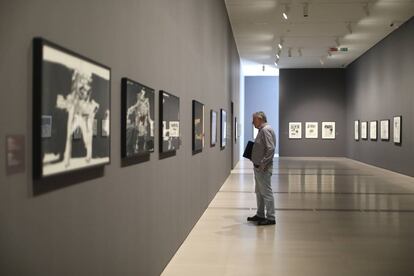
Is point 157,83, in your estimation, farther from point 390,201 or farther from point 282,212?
point 390,201

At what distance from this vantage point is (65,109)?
7.36 feet

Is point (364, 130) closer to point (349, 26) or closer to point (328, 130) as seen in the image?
point (328, 130)

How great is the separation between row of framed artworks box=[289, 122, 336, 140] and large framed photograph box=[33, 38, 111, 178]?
25.1 m

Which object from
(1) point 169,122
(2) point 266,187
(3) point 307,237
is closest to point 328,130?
(2) point 266,187

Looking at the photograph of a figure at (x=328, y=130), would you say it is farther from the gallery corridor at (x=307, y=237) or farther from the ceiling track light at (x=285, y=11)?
the gallery corridor at (x=307, y=237)

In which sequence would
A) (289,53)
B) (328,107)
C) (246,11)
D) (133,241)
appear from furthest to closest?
(328,107) → (289,53) → (246,11) → (133,241)

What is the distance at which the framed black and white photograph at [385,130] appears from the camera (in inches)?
693

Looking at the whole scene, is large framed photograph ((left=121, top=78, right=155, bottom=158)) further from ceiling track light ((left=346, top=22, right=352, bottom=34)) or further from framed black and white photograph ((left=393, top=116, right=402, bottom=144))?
framed black and white photograph ((left=393, top=116, right=402, bottom=144))

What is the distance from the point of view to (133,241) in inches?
143

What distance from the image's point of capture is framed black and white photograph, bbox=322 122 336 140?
27.0m

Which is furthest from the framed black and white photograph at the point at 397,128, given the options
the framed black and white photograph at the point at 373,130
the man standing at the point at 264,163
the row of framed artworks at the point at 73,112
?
the row of framed artworks at the point at 73,112

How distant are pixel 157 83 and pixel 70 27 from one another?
2.09 m

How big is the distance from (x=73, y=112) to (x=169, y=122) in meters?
2.62

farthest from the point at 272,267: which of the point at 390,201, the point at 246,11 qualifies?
the point at 246,11
